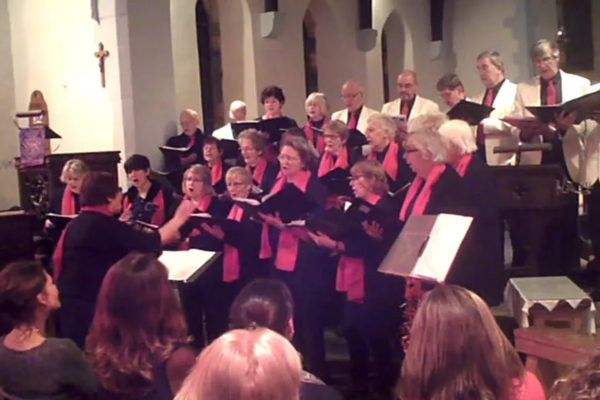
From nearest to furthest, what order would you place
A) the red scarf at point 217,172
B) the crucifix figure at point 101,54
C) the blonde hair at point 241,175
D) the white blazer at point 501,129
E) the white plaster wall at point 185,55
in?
the blonde hair at point 241,175, the white blazer at point 501,129, the red scarf at point 217,172, the crucifix figure at point 101,54, the white plaster wall at point 185,55

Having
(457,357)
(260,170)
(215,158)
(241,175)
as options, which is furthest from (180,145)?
(457,357)

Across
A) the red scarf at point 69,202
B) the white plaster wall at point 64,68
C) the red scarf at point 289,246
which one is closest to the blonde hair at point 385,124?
the red scarf at point 289,246

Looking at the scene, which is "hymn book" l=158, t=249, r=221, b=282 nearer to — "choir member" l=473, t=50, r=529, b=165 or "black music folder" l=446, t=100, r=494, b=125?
"black music folder" l=446, t=100, r=494, b=125

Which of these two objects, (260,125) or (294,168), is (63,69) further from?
(294,168)

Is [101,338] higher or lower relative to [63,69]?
lower

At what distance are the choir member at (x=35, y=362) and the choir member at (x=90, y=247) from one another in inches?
46.1

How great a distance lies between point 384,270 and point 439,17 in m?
10.3

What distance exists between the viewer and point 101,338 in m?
2.90

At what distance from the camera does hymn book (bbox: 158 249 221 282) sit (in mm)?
4312

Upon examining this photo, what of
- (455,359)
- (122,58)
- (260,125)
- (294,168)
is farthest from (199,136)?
(455,359)

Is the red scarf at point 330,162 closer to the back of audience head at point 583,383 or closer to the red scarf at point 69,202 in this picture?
the red scarf at point 69,202

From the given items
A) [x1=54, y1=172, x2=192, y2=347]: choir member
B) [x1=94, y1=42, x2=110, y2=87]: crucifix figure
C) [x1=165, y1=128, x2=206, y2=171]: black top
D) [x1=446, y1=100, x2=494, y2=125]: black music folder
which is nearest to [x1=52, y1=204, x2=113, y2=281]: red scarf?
[x1=54, y1=172, x2=192, y2=347]: choir member

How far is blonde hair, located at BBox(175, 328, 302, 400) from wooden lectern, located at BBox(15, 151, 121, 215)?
5.56 m

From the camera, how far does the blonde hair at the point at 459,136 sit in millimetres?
4484
